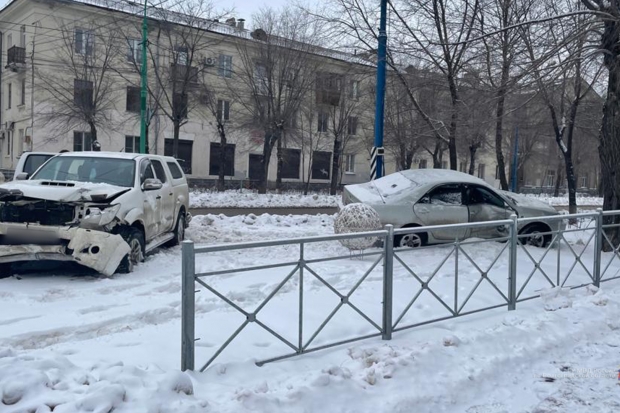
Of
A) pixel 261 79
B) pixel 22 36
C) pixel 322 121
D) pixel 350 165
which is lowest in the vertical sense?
pixel 350 165

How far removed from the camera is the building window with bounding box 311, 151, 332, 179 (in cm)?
4197

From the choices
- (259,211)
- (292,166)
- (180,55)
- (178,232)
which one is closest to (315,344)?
(178,232)

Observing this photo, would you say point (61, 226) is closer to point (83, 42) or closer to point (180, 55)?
point (180, 55)

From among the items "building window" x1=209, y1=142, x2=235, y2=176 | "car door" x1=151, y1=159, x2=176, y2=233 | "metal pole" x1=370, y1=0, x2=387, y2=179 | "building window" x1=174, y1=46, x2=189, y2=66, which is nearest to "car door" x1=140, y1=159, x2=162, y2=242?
"car door" x1=151, y1=159, x2=176, y2=233

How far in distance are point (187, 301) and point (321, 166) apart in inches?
1534

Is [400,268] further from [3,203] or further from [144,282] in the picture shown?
[3,203]

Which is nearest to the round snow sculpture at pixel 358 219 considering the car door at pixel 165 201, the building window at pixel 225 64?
the car door at pixel 165 201

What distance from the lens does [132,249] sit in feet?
26.0

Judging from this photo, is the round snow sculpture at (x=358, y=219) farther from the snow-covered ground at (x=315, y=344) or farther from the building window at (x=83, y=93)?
the building window at (x=83, y=93)

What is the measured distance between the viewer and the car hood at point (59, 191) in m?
7.05

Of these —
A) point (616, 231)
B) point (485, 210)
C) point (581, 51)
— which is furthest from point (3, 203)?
point (581, 51)

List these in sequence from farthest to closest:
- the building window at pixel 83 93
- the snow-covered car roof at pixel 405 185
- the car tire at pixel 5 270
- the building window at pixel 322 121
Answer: the building window at pixel 322 121 → the building window at pixel 83 93 → the snow-covered car roof at pixel 405 185 → the car tire at pixel 5 270

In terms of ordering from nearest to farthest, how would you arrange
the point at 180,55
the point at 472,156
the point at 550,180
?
the point at 472,156 → the point at 180,55 → the point at 550,180

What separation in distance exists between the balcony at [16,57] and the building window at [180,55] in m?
11.3
